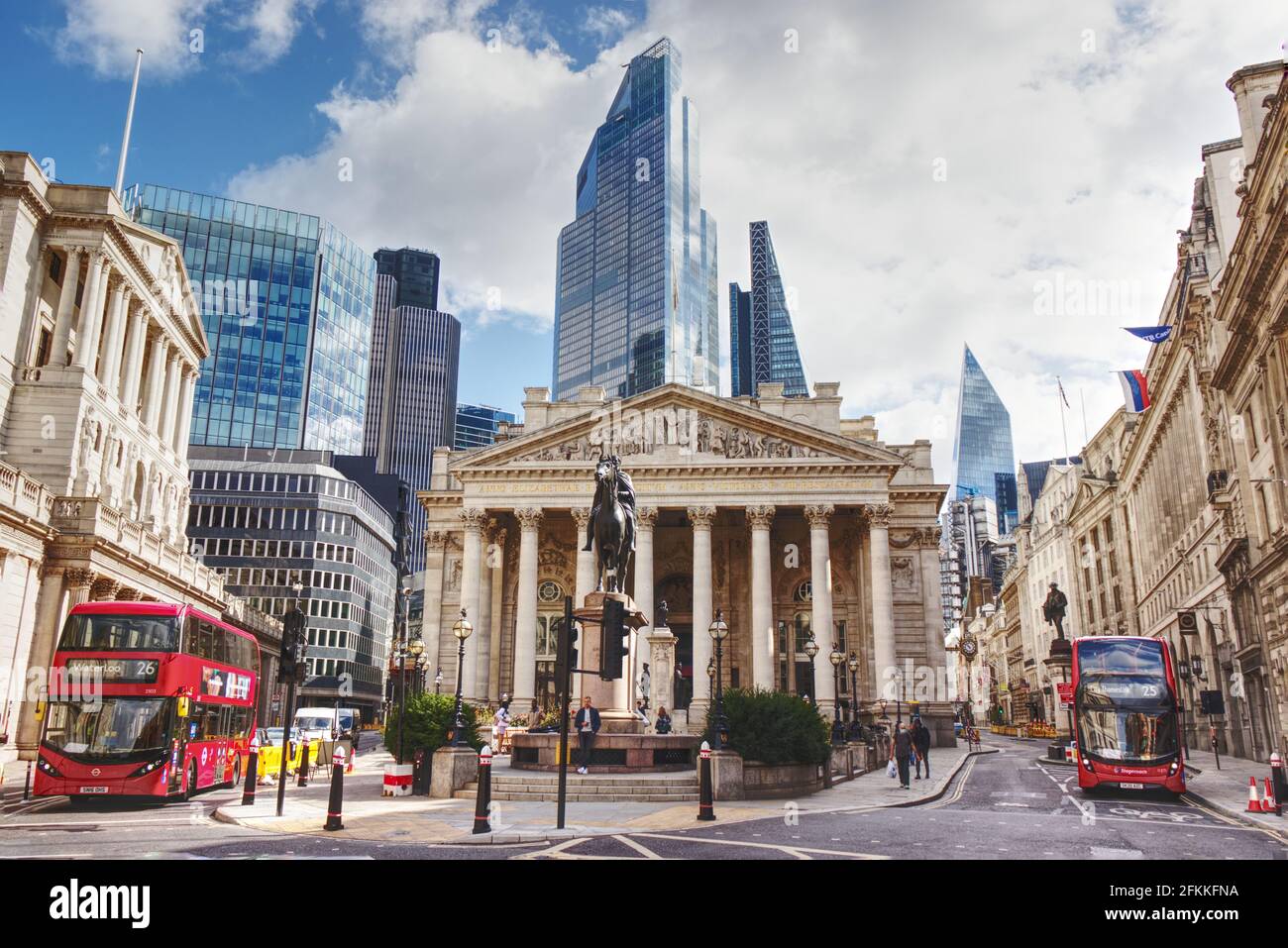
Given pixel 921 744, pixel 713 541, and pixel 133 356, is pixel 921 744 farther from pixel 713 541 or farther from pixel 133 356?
pixel 133 356

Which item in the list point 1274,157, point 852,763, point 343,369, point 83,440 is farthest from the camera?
point 343,369

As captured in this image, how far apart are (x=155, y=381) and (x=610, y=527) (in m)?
40.9

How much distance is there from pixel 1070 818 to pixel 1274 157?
22.0 metres

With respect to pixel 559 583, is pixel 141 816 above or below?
below

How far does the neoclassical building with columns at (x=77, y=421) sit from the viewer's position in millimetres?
32438

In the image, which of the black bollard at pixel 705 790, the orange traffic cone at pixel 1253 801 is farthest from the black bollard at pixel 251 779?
the orange traffic cone at pixel 1253 801

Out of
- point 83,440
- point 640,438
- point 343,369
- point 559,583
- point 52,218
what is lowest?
point 559,583

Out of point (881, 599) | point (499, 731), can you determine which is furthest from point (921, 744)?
point (881, 599)

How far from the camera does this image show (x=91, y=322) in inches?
1711

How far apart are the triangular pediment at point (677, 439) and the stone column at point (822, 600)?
10.4 ft

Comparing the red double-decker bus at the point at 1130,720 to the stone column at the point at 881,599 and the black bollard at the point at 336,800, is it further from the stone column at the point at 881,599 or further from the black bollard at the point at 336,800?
the stone column at the point at 881,599
